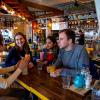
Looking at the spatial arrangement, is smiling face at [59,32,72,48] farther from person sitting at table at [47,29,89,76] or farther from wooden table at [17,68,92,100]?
wooden table at [17,68,92,100]

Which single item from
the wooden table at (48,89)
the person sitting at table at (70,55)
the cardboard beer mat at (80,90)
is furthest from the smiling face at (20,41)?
Answer: the cardboard beer mat at (80,90)

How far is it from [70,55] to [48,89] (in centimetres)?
88

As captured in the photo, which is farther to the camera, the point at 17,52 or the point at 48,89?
the point at 17,52

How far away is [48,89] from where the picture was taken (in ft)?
6.29

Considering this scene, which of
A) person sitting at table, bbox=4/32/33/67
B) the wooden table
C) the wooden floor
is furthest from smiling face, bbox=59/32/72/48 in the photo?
the wooden floor

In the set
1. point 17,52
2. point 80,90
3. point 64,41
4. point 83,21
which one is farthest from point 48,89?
point 83,21

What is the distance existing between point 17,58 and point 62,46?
93 cm

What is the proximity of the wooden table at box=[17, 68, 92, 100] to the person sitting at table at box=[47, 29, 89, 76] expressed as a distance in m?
0.23

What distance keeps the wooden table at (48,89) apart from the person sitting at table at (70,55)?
23 cm

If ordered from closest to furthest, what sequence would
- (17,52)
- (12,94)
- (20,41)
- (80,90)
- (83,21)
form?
(80,90)
(12,94)
(17,52)
(20,41)
(83,21)

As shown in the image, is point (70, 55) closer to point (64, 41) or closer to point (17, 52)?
point (64, 41)

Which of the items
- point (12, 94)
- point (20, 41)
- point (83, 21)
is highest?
point (83, 21)

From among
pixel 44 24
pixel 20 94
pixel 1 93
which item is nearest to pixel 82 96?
pixel 20 94

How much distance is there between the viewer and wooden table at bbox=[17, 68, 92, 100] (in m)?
1.70
